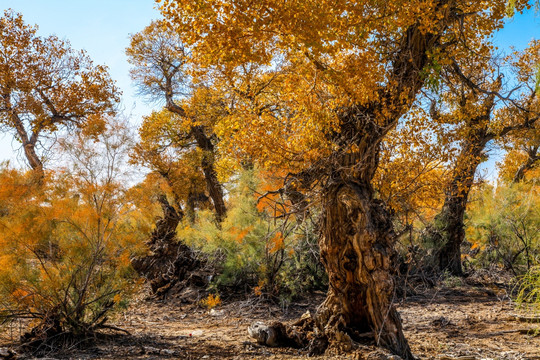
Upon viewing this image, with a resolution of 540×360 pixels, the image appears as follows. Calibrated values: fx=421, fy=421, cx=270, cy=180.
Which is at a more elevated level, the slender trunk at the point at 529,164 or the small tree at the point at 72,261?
the slender trunk at the point at 529,164

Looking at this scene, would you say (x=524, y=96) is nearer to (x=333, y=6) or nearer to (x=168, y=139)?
(x=333, y=6)

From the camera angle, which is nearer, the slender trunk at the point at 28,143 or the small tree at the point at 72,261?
the small tree at the point at 72,261

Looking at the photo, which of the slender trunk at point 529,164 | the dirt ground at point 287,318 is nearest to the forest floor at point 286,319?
the dirt ground at point 287,318

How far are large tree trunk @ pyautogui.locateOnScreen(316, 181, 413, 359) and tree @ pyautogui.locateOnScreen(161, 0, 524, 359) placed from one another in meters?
0.01

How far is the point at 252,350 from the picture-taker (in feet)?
→ 15.4

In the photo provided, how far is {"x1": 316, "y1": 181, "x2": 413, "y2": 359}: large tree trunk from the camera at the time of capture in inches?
169

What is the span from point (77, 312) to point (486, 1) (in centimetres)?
594

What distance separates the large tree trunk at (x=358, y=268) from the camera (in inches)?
169

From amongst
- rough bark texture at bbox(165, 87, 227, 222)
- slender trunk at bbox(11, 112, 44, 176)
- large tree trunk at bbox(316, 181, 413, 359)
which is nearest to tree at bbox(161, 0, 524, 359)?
large tree trunk at bbox(316, 181, 413, 359)

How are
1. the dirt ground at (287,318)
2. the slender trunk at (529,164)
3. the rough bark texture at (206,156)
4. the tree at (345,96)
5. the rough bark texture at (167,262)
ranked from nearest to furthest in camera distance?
the tree at (345,96)
the dirt ground at (287,318)
the rough bark texture at (167,262)
the slender trunk at (529,164)
the rough bark texture at (206,156)

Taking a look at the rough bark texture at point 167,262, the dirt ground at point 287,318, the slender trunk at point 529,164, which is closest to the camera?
the dirt ground at point 287,318

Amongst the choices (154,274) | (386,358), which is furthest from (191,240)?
(386,358)

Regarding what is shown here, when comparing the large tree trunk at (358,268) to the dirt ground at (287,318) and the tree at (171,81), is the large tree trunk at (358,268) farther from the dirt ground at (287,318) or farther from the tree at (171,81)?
the tree at (171,81)

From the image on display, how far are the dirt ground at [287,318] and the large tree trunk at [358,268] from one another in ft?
1.01
